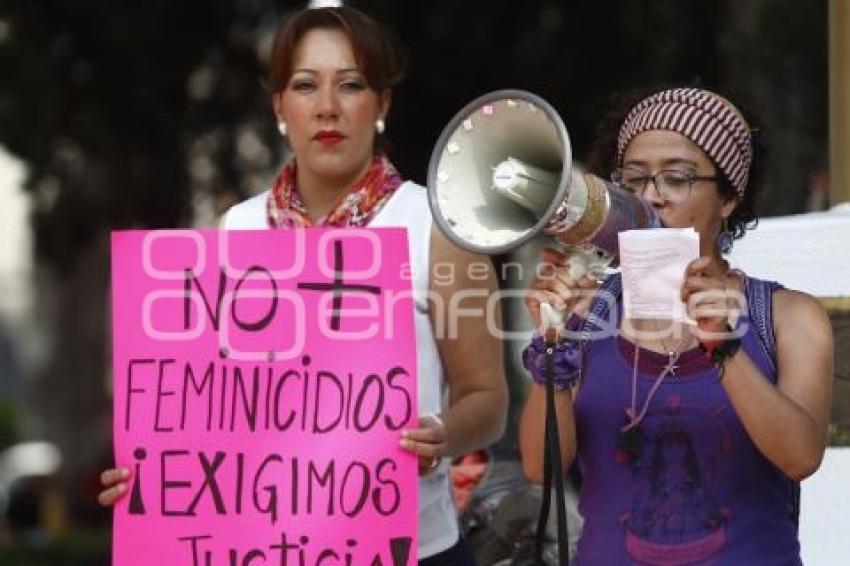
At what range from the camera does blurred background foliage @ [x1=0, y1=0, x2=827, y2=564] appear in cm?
793

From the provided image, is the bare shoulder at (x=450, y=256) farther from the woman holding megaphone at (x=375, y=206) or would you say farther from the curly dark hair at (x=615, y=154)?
the curly dark hair at (x=615, y=154)

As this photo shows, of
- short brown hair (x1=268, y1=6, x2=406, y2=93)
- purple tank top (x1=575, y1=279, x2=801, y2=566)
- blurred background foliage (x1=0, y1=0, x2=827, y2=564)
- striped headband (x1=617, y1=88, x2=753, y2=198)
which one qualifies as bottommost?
purple tank top (x1=575, y1=279, x2=801, y2=566)

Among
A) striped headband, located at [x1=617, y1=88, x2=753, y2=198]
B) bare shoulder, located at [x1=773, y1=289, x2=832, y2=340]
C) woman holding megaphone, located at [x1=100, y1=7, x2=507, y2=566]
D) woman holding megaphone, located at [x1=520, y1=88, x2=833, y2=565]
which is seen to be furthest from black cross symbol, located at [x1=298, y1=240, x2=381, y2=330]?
bare shoulder, located at [x1=773, y1=289, x2=832, y2=340]

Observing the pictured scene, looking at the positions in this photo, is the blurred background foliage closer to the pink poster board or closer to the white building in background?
the white building in background

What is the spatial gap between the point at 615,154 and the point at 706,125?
27cm

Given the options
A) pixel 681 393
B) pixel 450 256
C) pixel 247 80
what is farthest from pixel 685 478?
pixel 247 80

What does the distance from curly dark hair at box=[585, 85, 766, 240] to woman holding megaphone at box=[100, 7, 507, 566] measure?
290mm

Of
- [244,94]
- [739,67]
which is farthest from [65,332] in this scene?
[739,67]

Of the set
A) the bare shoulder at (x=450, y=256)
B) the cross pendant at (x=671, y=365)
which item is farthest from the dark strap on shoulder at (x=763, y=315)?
the bare shoulder at (x=450, y=256)

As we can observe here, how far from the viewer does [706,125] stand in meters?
3.36

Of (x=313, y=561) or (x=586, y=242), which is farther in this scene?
(x=313, y=561)

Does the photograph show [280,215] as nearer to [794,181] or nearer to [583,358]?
[583,358]

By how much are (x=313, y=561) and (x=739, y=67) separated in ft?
14.9

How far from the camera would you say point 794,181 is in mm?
7578
